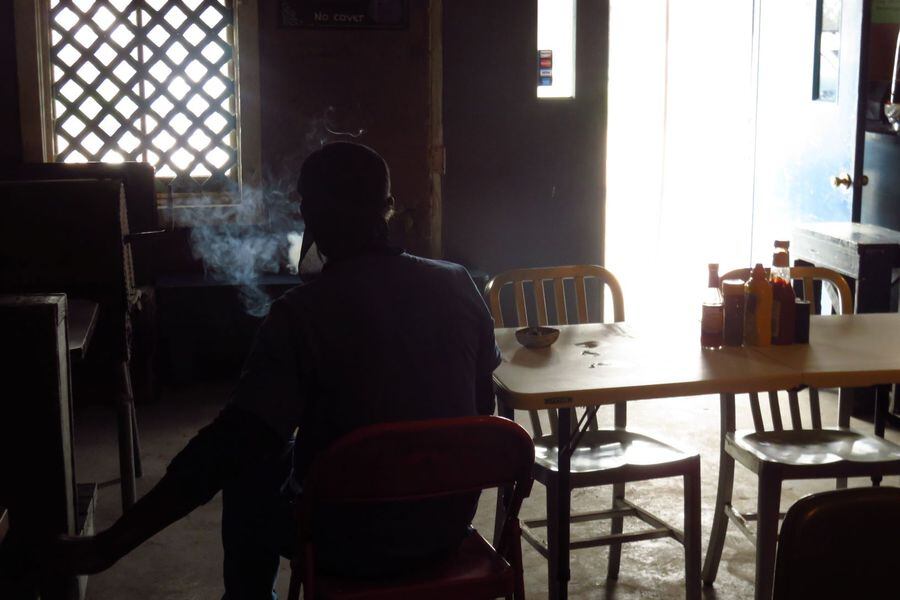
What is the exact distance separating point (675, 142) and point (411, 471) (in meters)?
5.89

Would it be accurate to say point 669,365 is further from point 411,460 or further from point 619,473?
point 411,460

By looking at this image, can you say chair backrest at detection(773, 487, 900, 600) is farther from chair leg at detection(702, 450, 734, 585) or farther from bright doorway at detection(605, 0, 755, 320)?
bright doorway at detection(605, 0, 755, 320)

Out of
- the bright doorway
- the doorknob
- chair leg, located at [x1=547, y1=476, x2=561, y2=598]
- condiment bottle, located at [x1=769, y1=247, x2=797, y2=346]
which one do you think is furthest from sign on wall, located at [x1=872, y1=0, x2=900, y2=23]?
chair leg, located at [x1=547, y1=476, x2=561, y2=598]

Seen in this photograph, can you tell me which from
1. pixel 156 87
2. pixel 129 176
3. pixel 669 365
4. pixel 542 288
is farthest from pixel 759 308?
pixel 156 87

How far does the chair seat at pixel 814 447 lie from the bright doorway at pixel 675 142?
3.88 meters

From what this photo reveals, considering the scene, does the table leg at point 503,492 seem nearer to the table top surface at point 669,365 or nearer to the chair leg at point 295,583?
the table top surface at point 669,365

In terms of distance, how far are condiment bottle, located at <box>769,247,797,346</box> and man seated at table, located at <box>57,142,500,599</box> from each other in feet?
3.01

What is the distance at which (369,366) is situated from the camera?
1719 millimetres

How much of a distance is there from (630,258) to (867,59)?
2.92 meters

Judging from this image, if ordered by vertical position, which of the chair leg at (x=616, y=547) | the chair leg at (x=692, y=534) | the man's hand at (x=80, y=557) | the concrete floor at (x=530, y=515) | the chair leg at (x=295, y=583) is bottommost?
the concrete floor at (x=530, y=515)

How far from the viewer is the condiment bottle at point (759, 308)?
8.09 ft

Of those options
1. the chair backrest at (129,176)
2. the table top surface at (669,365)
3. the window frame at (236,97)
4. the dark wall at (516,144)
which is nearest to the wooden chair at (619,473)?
the table top surface at (669,365)

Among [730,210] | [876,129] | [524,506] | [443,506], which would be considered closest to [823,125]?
[876,129]

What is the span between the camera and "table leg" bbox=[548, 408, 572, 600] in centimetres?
227
